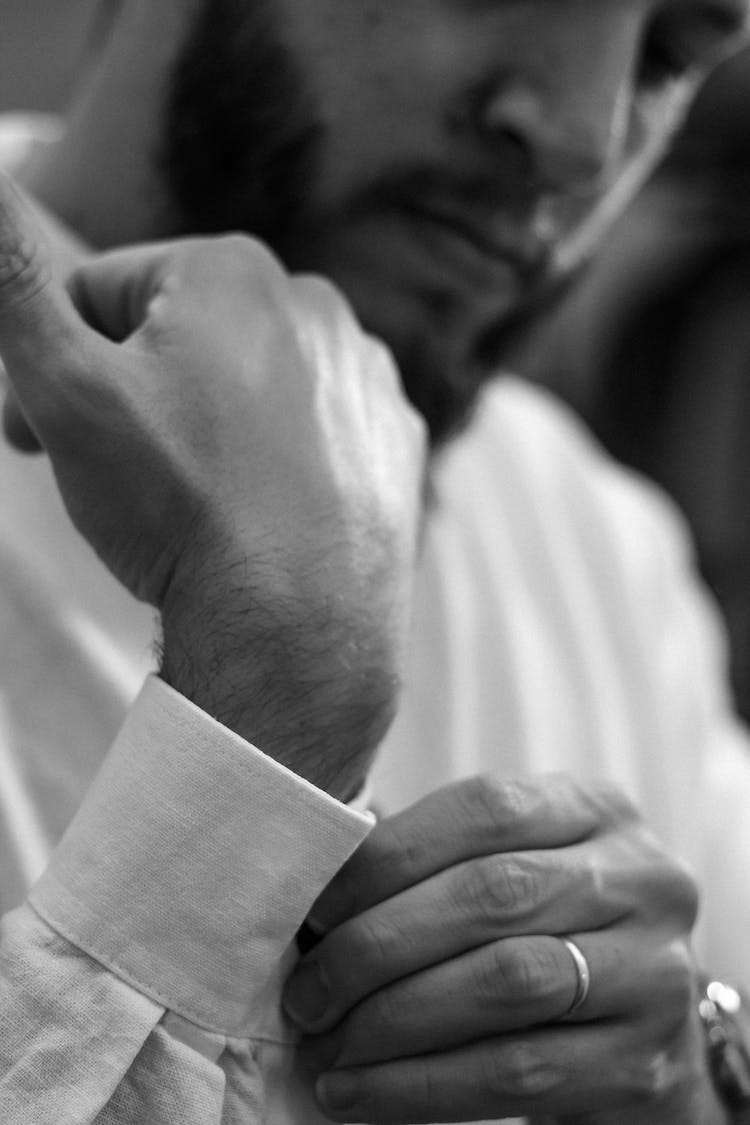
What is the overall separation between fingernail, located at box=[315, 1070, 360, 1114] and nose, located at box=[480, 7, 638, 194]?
0.61 metres

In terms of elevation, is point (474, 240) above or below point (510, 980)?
above

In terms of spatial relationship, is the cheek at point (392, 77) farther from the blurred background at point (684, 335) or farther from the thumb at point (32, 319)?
the blurred background at point (684, 335)

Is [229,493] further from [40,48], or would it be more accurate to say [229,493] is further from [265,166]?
[40,48]

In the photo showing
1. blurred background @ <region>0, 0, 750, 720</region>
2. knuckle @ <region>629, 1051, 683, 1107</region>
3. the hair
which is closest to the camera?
knuckle @ <region>629, 1051, 683, 1107</region>

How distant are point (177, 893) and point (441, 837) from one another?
5.1 inches

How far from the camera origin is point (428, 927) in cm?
57

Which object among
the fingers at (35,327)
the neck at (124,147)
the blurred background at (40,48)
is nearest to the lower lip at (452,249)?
the neck at (124,147)

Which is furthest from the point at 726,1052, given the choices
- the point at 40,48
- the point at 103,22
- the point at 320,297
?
the point at 40,48

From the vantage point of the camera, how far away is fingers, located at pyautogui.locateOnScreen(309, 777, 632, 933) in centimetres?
58

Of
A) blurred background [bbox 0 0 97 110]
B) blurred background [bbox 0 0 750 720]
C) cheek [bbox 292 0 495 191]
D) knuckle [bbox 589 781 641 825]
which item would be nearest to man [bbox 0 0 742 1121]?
cheek [bbox 292 0 495 191]

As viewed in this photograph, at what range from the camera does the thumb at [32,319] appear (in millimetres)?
539

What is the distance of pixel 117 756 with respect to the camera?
56cm

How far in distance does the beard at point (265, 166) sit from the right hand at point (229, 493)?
29cm

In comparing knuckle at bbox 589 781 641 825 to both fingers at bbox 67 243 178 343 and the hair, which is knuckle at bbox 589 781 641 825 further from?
the hair
